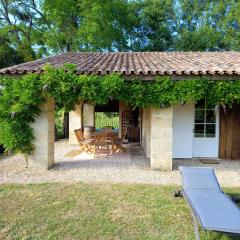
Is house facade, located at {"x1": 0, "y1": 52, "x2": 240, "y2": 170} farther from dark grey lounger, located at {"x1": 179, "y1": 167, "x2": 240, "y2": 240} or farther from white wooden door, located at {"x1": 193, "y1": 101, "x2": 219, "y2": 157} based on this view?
dark grey lounger, located at {"x1": 179, "y1": 167, "x2": 240, "y2": 240}

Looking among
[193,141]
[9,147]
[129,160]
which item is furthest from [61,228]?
[193,141]

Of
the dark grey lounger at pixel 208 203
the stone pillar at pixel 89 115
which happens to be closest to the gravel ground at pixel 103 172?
the dark grey lounger at pixel 208 203

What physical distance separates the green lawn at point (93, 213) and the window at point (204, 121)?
15.0 ft

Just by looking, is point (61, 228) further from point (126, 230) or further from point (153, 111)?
point (153, 111)

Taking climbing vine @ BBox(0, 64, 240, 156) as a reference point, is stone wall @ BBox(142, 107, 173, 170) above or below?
below

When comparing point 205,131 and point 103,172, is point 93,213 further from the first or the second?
point 205,131

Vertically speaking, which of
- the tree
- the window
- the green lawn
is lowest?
the green lawn

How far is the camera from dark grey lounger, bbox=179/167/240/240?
4047 mm

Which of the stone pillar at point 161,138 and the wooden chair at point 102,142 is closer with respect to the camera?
the stone pillar at point 161,138

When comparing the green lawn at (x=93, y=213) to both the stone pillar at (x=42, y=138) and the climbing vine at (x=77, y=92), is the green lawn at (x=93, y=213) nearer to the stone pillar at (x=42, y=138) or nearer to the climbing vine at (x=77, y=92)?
the stone pillar at (x=42, y=138)

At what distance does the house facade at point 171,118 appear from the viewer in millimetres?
9000

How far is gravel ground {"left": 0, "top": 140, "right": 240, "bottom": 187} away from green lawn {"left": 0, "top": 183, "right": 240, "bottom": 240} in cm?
74

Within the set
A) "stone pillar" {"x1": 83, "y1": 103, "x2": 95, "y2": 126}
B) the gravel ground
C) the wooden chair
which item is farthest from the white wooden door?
"stone pillar" {"x1": 83, "y1": 103, "x2": 95, "y2": 126}

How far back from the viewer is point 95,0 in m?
19.6
